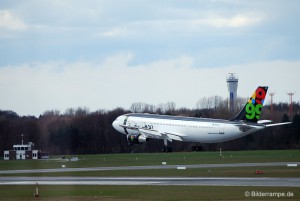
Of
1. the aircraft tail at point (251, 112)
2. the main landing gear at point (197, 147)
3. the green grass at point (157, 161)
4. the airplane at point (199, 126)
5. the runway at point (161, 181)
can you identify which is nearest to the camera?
the runway at point (161, 181)

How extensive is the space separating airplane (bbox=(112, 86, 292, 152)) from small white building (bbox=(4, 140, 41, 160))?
1462 centimetres

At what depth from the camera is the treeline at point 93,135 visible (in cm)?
9288

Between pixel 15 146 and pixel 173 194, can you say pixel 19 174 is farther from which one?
pixel 15 146

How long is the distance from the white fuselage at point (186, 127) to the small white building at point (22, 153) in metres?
14.3

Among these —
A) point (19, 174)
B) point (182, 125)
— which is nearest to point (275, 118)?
point (182, 125)

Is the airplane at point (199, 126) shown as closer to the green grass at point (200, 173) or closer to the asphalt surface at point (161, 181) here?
the green grass at point (200, 173)

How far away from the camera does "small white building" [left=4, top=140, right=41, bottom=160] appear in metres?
115

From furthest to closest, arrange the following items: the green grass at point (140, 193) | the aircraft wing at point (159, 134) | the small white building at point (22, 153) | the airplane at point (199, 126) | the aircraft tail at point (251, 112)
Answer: the small white building at point (22, 153) → the aircraft wing at point (159, 134) → the aircraft tail at point (251, 112) → the airplane at point (199, 126) → the green grass at point (140, 193)

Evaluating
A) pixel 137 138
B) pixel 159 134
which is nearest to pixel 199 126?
pixel 159 134

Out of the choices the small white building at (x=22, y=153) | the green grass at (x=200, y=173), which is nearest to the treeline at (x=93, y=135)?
the small white building at (x=22, y=153)

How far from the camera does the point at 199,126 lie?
105 metres

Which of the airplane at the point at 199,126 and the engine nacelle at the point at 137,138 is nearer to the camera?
the airplane at the point at 199,126

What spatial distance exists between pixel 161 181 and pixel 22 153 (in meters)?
64.5

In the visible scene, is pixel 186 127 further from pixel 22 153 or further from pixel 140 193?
pixel 140 193
